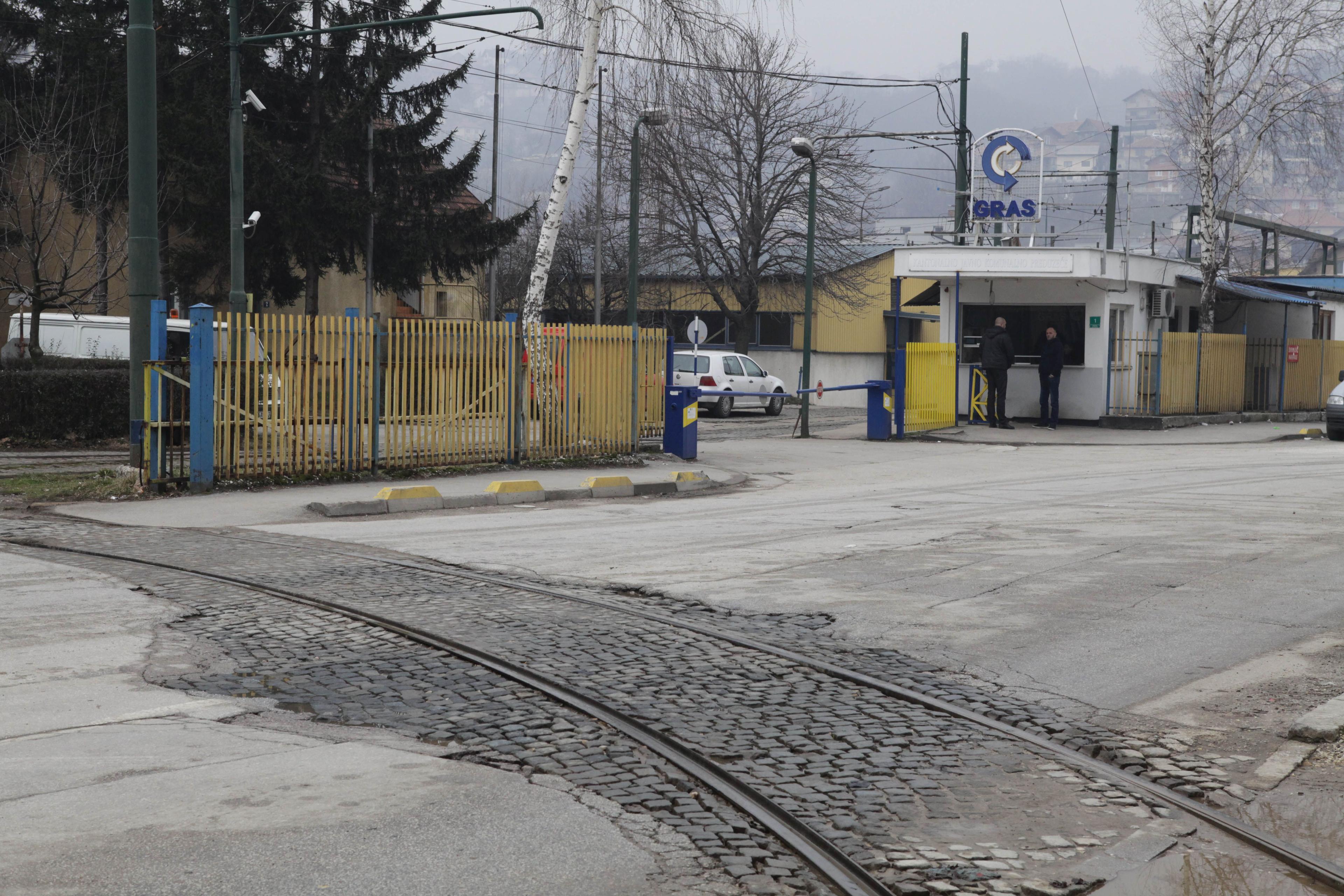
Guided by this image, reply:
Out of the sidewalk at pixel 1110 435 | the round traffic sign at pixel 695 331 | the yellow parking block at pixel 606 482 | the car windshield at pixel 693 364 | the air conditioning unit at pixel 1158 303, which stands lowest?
the yellow parking block at pixel 606 482

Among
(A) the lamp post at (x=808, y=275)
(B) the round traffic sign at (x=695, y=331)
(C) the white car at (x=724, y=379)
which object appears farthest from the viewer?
(B) the round traffic sign at (x=695, y=331)

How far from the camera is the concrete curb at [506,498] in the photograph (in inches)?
566

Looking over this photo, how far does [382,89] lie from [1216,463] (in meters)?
23.3

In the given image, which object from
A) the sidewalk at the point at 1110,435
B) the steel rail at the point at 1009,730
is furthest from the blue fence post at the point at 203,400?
the sidewalk at the point at 1110,435

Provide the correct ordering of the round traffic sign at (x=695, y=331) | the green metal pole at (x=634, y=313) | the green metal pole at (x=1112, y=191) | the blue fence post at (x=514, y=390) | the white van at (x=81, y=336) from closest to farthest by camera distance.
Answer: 1. the blue fence post at (x=514, y=390)
2. the green metal pole at (x=634, y=313)
3. the white van at (x=81, y=336)
4. the green metal pole at (x=1112, y=191)
5. the round traffic sign at (x=695, y=331)

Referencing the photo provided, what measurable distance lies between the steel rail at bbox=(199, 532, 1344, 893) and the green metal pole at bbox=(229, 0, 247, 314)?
1154cm

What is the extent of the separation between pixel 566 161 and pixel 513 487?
7401 mm

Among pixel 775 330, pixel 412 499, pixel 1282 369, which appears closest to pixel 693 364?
pixel 1282 369

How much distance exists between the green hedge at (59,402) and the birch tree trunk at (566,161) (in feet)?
22.5

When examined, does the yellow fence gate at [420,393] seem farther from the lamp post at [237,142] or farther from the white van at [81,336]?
the white van at [81,336]

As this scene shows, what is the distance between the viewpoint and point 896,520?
43.1 feet

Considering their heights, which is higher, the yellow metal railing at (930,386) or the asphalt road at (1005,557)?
the yellow metal railing at (930,386)

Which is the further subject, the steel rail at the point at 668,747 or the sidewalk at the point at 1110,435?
the sidewalk at the point at 1110,435

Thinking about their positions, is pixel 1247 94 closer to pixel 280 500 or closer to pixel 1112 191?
pixel 1112 191
